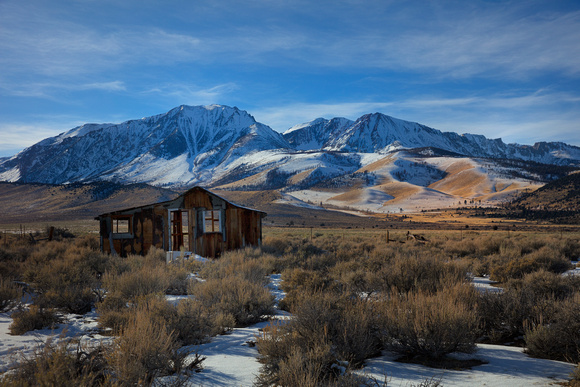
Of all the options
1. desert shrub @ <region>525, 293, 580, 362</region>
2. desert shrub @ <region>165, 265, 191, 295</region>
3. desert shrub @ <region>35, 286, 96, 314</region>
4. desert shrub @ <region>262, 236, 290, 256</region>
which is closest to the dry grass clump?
desert shrub @ <region>525, 293, 580, 362</region>

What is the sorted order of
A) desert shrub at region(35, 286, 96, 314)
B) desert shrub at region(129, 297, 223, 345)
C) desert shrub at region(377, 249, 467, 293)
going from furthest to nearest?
desert shrub at region(377, 249, 467, 293)
desert shrub at region(35, 286, 96, 314)
desert shrub at region(129, 297, 223, 345)

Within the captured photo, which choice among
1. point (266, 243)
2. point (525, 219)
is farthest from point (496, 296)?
point (525, 219)

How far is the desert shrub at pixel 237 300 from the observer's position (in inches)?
247

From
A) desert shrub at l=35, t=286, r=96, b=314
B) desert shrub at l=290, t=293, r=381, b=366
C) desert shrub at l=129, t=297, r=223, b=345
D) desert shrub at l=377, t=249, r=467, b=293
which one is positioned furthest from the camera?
desert shrub at l=377, t=249, r=467, b=293

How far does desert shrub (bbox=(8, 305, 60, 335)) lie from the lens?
18.8 ft

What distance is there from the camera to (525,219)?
4947 centimetres

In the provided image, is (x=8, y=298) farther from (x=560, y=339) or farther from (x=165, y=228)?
(x=560, y=339)

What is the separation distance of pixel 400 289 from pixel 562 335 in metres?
3.32

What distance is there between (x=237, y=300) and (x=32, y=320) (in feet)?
9.89

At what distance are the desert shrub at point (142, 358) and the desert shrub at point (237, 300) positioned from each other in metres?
1.93

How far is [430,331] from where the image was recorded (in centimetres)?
441

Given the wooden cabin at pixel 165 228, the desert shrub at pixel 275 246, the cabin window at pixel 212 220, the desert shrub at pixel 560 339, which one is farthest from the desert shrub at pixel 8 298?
the desert shrub at pixel 275 246

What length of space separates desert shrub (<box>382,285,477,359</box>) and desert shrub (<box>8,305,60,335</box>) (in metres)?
4.71

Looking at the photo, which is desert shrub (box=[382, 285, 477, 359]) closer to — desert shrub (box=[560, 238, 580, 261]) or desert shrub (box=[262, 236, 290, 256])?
desert shrub (box=[262, 236, 290, 256])
